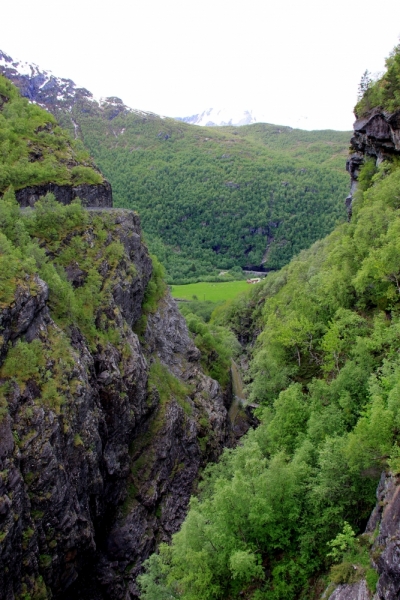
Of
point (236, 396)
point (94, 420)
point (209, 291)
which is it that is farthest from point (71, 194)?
point (209, 291)

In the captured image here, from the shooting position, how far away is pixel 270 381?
128 feet

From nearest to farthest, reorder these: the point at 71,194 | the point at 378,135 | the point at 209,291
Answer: the point at 71,194 < the point at 378,135 < the point at 209,291

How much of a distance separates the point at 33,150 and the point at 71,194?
6.61m

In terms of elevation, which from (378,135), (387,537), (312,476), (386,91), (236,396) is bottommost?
(236,396)

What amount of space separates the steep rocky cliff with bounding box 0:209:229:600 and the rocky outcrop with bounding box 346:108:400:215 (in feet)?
97.6

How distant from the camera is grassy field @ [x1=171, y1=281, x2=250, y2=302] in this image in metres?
128

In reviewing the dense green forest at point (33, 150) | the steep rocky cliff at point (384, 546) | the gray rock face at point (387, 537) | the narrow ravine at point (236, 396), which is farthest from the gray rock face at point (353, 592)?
the dense green forest at point (33, 150)

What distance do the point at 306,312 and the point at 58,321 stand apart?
75.9 feet

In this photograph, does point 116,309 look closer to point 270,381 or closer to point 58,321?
point 58,321

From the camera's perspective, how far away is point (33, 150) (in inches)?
1853

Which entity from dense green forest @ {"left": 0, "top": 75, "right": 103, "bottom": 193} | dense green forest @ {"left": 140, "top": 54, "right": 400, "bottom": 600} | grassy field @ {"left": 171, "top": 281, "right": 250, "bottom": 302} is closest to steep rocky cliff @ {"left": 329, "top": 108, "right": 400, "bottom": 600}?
dense green forest @ {"left": 140, "top": 54, "right": 400, "bottom": 600}

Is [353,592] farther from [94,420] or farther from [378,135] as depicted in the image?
[378,135]

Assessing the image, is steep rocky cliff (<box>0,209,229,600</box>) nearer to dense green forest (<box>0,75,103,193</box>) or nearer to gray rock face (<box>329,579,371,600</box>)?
dense green forest (<box>0,75,103,193</box>)

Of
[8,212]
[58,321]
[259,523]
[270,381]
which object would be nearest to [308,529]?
[259,523]
